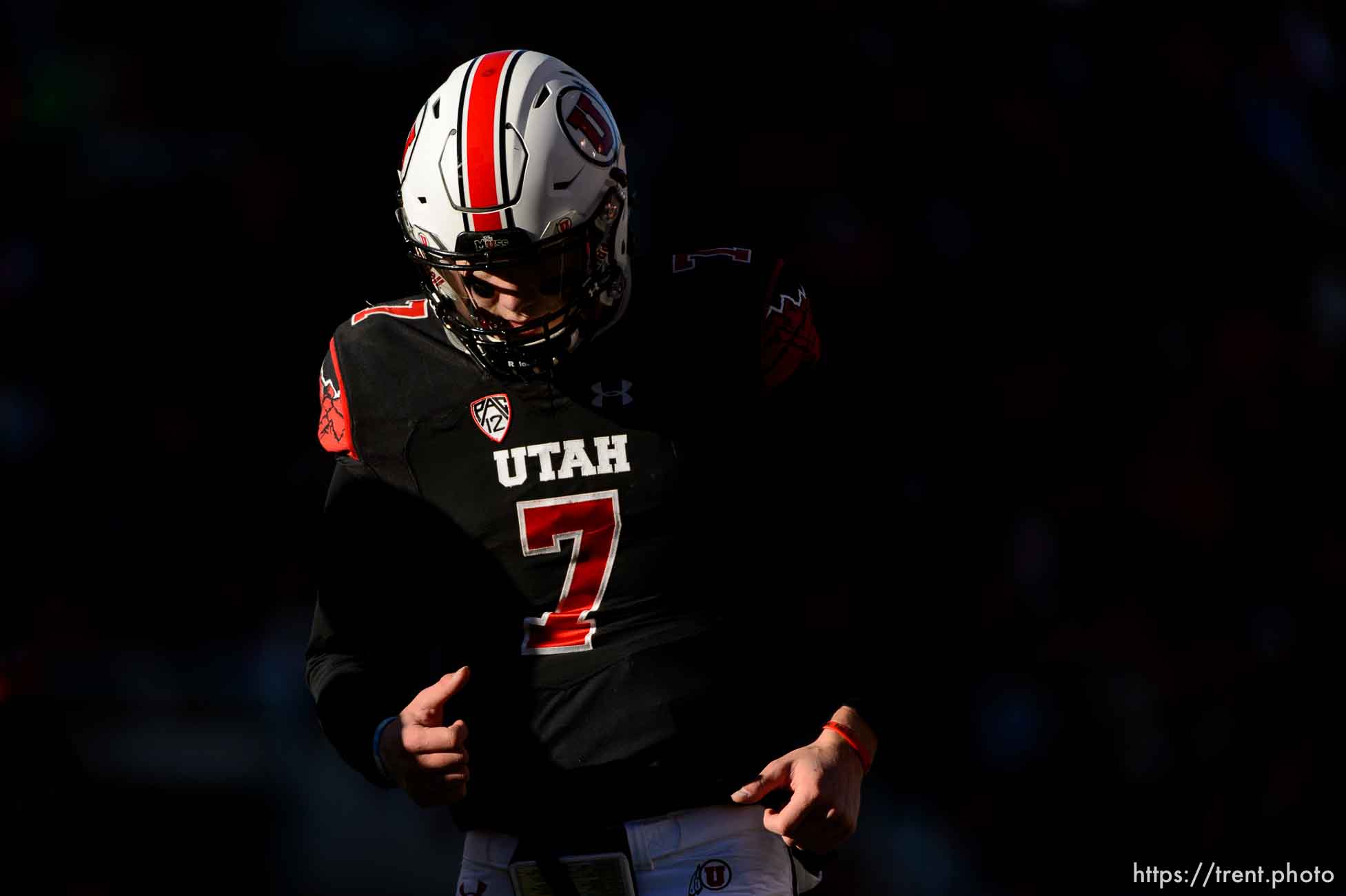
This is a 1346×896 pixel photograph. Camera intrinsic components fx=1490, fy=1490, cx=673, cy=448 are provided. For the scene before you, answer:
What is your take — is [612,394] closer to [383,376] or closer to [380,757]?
[383,376]

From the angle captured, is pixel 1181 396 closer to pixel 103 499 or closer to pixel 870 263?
pixel 870 263

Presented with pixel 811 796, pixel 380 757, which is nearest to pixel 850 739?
pixel 811 796

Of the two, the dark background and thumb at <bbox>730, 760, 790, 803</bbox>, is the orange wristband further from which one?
the dark background

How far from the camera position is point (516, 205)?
6.99ft

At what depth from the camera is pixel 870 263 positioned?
14.9 feet

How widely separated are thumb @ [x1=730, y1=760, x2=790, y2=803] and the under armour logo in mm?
581

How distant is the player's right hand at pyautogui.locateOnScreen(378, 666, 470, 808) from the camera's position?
2.03 metres

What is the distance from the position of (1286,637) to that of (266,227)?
3353 mm

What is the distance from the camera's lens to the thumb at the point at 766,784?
2012 millimetres

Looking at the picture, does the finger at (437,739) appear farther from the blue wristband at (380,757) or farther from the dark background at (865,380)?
the dark background at (865,380)

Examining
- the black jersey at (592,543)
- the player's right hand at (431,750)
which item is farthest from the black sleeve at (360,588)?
the player's right hand at (431,750)

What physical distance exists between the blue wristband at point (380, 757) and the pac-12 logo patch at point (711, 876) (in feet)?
1.52

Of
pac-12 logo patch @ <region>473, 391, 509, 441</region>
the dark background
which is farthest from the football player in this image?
the dark background

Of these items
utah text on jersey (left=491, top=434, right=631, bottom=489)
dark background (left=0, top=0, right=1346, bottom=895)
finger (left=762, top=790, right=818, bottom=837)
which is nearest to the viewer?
finger (left=762, top=790, right=818, bottom=837)
